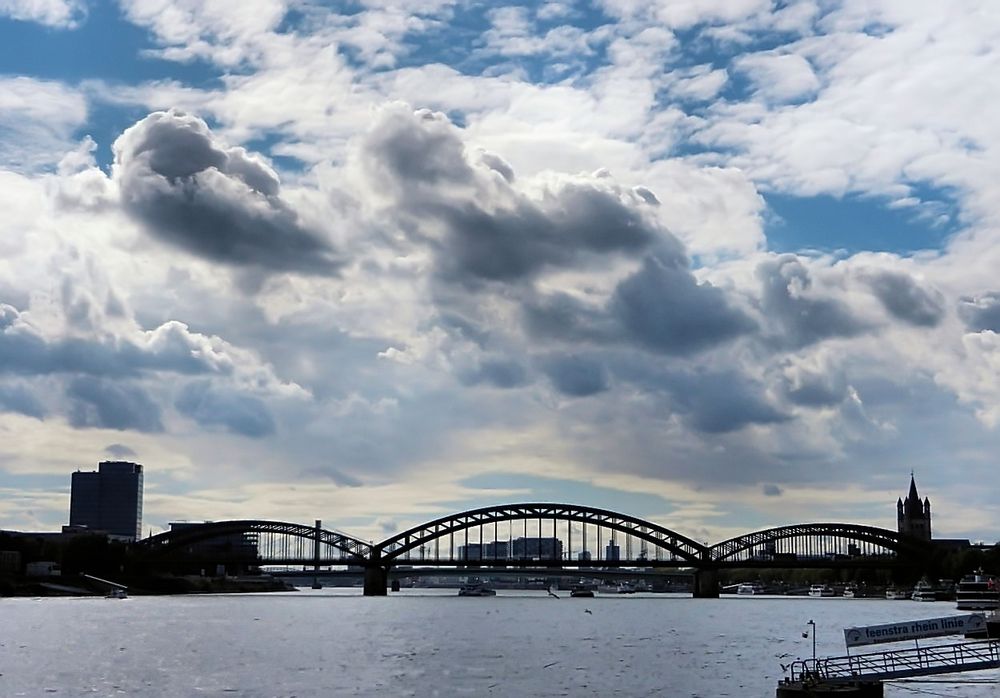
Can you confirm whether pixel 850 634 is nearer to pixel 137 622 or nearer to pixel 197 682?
pixel 197 682

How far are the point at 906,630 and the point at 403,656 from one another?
43.7 m

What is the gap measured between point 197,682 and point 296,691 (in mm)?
7791

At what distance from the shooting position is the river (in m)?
81.7

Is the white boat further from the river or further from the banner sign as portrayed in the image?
the banner sign

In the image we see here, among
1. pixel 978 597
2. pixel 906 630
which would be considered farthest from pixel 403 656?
pixel 978 597

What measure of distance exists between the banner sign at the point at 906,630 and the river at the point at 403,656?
5.08m

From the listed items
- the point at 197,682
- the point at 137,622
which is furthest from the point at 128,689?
the point at 137,622

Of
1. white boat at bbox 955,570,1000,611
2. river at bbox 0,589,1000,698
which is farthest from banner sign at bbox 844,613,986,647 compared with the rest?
white boat at bbox 955,570,1000,611

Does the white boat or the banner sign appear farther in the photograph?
the white boat

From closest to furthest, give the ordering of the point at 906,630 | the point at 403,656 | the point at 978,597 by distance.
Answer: the point at 906,630 < the point at 403,656 < the point at 978,597

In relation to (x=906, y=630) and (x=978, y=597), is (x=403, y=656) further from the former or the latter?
(x=978, y=597)

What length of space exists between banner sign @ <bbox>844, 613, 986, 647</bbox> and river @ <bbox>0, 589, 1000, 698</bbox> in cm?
508

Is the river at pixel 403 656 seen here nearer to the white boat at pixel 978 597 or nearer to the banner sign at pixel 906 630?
the banner sign at pixel 906 630

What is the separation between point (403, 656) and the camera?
107 metres
